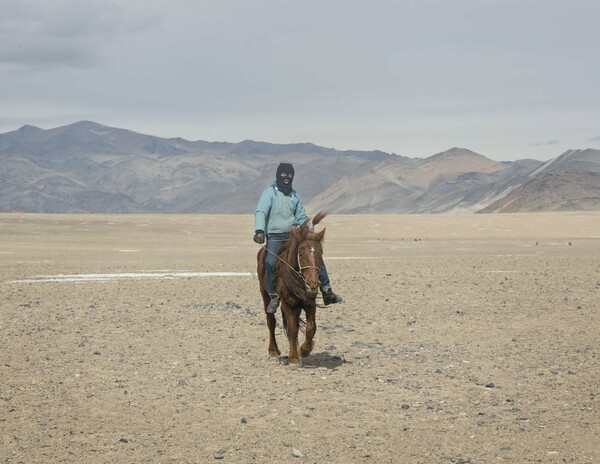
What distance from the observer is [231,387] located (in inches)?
407

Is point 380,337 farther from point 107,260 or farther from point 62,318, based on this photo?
point 107,260

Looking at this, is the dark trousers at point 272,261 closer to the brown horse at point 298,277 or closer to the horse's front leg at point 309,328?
the brown horse at point 298,277

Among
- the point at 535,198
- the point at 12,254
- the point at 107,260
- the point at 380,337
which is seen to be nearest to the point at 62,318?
the point at 380,337

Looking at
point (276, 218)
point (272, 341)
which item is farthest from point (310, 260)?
point (272, 341)

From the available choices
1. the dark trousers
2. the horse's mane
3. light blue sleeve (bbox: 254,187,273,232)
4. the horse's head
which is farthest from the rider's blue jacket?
the horse's head

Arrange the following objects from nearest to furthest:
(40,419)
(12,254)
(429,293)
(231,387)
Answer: (40,419) < (231,387) < (429,293) < (12,254)

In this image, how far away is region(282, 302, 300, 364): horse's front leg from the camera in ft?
37.9

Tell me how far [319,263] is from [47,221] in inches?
2447

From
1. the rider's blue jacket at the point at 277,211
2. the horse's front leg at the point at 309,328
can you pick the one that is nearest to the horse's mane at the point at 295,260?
the horse's front leg at the point at 309,328

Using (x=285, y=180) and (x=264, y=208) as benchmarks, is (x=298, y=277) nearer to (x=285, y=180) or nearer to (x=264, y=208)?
(x=264, y=208)

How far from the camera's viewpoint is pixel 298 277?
1128 centimetres

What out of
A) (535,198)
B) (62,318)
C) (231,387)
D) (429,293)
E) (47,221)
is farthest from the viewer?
(535,198)

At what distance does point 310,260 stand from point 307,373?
1539 mm

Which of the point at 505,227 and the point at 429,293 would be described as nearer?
the point at 429,293
